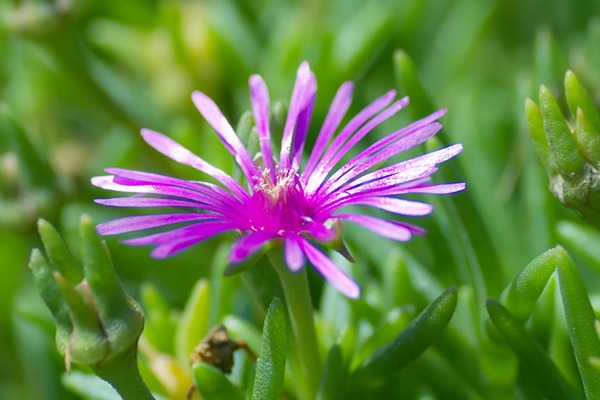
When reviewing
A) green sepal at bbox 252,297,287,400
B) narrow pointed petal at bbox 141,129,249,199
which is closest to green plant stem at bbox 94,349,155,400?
green sepal at bbox 252,297,287,400

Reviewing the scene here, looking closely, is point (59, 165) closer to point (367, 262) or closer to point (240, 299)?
point (240, 299)

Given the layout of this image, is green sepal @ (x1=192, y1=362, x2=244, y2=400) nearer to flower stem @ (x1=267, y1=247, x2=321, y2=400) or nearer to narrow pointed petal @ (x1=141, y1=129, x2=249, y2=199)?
flower stem @ (x1=267, y1=247, x2=321, y2=400)

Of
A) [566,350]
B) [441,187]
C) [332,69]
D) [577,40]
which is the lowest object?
[566,350]

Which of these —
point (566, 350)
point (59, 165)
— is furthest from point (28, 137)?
point (566, 350)

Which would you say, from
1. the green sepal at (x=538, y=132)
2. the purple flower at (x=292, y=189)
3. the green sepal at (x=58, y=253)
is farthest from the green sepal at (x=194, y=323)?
the green sepal at (x=538, y=132)

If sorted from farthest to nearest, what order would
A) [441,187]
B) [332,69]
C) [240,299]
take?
1. [332,69]
2. [240,299]
3. [441,187]

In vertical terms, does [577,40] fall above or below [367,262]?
above

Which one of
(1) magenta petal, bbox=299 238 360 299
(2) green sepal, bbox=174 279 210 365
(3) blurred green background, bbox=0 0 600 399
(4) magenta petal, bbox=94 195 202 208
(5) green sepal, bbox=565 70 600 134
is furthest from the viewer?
(3) blurred green background, bbox=0 0 600 399
